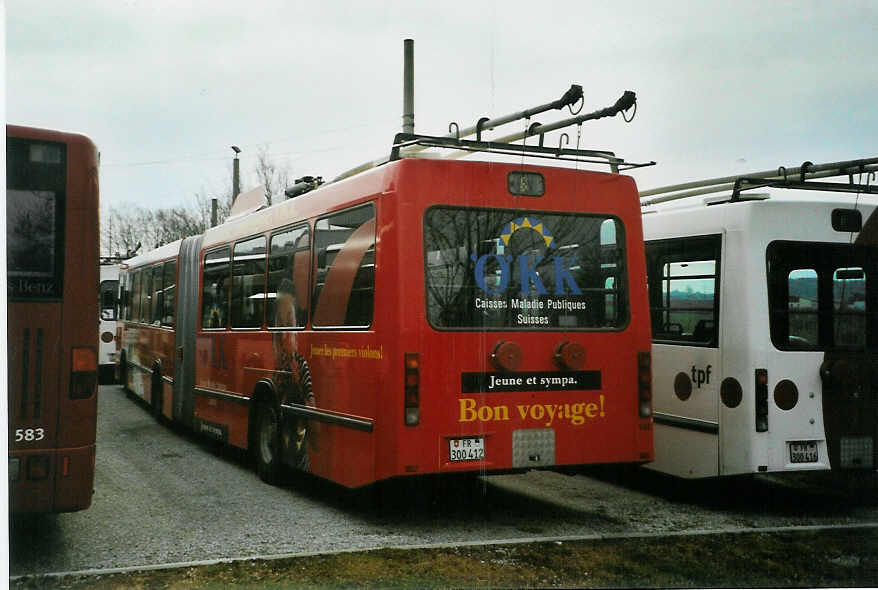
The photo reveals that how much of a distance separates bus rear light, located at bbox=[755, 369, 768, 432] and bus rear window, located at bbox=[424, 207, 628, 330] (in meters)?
1.20

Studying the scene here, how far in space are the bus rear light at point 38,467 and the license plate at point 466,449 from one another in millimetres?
2677

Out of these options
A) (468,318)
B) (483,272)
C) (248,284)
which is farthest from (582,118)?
(248,284)

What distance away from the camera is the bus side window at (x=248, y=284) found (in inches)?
386

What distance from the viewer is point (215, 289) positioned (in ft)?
36.6

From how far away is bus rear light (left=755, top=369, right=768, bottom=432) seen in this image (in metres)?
8.09

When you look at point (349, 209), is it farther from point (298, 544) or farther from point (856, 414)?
point (856, 414)

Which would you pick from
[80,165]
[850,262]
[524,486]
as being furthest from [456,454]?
[850,262]

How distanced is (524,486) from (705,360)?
195cm

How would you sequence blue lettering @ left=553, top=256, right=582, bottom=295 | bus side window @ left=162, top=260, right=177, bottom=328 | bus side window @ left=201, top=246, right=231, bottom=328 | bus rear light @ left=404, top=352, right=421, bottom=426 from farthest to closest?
bus side window @ left=162, top=260, right=177, bottom=328
bus side window @ left=201, top=246, right=231, bottom=328
blue lettering @ left=553, top=256, right=582, bottom=295
bus rear light @ left=404, top=352, right=421, bottom=426

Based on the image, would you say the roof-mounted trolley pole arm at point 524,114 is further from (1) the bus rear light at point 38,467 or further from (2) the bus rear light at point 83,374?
(1) the bus rear light at point 38,467

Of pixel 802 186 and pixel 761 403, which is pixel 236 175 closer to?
pixel 761 403

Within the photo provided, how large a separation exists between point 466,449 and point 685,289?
2.75 m

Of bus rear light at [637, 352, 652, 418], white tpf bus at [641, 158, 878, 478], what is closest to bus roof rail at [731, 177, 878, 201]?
white tpf bus at [641, 158, 878, 478]

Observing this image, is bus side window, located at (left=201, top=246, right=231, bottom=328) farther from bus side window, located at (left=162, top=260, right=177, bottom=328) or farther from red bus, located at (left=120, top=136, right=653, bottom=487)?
red bus, located at (left=120, top=136, right=653, bottom=487)
